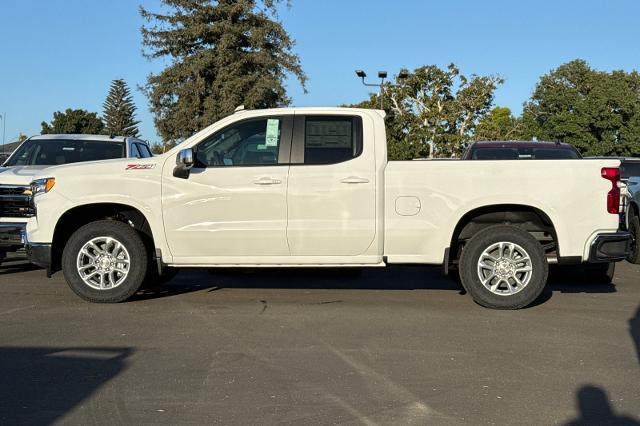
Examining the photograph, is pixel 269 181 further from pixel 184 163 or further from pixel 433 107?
pixel 433 107

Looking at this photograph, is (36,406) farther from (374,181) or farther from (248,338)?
(374,181)

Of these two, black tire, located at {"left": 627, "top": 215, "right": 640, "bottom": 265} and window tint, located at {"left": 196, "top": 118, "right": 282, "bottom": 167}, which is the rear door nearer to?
window tint, located at {"left": 196, "top": 118, "right": 282, "bottom": 167}

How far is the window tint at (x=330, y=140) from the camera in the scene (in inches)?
312

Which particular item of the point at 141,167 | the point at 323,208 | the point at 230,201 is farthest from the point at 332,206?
the point at 141,167

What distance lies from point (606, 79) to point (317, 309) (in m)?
76.1

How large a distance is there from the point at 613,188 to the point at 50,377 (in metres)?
5.62

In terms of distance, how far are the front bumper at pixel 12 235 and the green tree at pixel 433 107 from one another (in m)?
44.4

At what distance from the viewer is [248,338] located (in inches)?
255

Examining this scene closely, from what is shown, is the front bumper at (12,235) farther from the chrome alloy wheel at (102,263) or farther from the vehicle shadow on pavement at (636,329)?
the vehicle shadow on pavement at (636,329)

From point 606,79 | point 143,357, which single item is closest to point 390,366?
point 143,357

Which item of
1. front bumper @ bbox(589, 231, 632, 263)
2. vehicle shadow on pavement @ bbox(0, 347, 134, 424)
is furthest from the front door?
front bumper @ bbox(589, 231, 632, 263)

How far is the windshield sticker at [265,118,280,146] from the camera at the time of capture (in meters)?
8.02

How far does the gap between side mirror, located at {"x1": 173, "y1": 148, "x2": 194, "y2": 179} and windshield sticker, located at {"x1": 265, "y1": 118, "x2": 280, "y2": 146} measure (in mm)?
853

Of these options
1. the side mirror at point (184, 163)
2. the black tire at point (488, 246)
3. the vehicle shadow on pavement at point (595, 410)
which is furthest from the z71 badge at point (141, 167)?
the vehicle shadow on pavement at point (595, 410)
